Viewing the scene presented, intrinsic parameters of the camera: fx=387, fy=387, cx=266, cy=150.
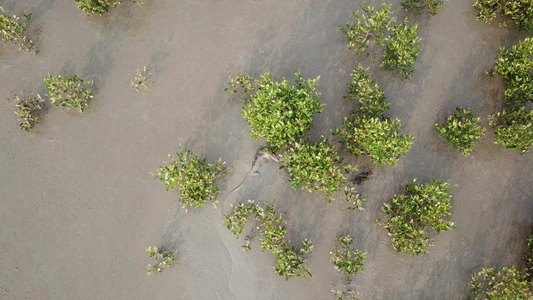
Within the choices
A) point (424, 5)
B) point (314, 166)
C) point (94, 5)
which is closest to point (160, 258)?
point (314, 166)

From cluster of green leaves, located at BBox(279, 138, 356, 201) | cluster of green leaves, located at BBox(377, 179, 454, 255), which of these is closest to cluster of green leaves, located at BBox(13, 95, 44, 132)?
cluster of green leaves, located at BBox(279, 138, 356, 201)

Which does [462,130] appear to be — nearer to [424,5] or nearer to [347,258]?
[424,5]

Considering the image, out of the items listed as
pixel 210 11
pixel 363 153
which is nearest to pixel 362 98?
pixel 363 153

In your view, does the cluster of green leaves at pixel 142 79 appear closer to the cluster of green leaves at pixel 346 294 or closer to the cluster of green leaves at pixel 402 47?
the cluster of green leaves at pixel 402 47

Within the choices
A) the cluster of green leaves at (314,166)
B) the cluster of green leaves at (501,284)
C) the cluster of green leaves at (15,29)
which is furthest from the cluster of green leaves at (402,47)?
the cluster of green leaves at (15,29)

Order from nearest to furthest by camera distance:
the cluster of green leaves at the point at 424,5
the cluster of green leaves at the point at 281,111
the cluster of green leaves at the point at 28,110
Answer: the cluster of green leaves at the point at 281,111 → the cluster of green leaves at the point at 28,110 → the cluster of green leaves at the point at 424,5

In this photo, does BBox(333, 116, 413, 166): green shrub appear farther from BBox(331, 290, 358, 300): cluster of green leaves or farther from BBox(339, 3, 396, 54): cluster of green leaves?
BBox(331, 290, 358, 300): cluster of green leaves
